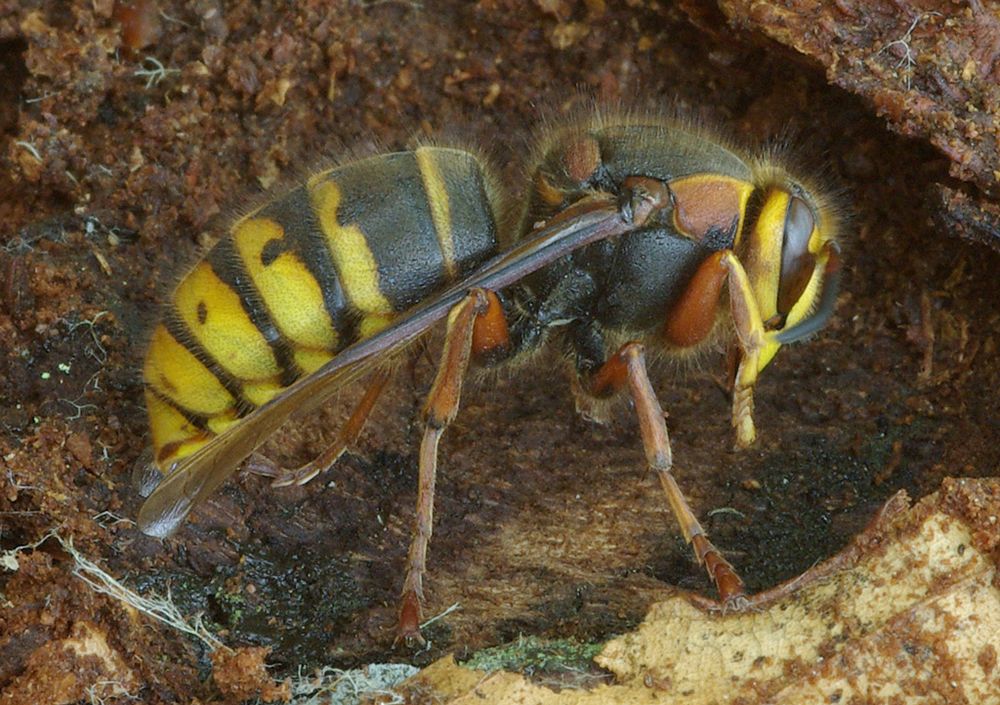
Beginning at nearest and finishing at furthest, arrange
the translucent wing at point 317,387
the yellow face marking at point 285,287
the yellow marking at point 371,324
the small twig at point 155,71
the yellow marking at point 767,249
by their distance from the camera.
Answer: the translucent wing at point 317,387 < the yellow face marking at point 285,287 < the yellow marking at point 371,324 < the yellow marking at point 767,249 < the small twig at point 155,71

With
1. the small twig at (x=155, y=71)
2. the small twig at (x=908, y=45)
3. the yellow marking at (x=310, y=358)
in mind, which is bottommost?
the yellow marking at (x=310, y=358)

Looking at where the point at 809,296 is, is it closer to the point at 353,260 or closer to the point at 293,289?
the point at 353,260

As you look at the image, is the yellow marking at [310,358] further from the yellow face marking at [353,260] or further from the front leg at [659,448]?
the front leg at [659,448]

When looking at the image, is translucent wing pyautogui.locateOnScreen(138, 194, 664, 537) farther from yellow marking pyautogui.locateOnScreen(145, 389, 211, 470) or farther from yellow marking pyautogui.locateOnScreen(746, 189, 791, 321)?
yellow marking pyautogui.locateOnScreen(746, 189, 791, 321)

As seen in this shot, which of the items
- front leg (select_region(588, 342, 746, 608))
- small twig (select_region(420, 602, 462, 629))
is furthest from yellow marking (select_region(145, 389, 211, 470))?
front leg (select_region(588, 342, 746, 608))

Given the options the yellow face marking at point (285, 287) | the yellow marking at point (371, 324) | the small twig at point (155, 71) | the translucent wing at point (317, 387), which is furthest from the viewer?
the small twig at point (155, 71)

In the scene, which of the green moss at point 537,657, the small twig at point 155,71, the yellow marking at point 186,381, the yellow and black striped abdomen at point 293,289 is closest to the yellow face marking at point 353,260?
the yellow and black striped abdomen at point 293,289
